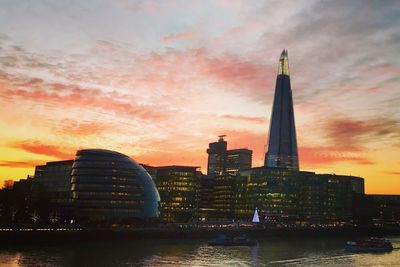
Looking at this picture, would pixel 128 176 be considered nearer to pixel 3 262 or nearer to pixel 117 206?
pixel 117 206

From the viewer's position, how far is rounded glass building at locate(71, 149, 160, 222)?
586ft

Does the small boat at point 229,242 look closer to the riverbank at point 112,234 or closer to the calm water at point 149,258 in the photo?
the calm water at point 149,258

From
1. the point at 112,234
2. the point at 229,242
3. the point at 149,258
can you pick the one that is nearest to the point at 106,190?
the point at 112,234

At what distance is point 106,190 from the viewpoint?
180 metres

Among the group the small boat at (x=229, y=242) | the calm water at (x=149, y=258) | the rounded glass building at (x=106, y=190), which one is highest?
the rounded glass building at (x=106, y=190)

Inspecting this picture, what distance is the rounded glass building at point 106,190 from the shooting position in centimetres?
17862

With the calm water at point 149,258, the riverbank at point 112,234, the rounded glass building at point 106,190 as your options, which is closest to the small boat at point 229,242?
the calm water at point 149,258

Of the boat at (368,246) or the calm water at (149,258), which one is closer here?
the calm water at (149,258)

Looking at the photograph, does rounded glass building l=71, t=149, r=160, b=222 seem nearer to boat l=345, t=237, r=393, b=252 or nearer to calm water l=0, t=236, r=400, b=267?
calm water l=0, t=236, r=400, b=267

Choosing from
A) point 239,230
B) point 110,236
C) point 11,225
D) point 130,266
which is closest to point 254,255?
point 130,266

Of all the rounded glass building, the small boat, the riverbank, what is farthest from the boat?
the rounded glass building

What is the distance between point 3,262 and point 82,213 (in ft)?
328

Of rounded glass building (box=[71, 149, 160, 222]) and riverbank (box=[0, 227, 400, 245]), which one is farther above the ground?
rounded glass building (box=[71, 149, 160, 222])

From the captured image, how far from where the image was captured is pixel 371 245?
134 m
